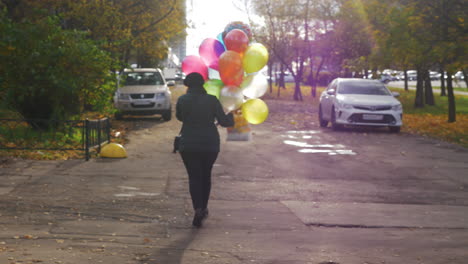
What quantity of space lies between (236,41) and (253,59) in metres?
0.32

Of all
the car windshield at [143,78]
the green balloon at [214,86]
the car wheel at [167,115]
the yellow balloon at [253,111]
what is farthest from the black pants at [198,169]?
the car windshield at [143,78]

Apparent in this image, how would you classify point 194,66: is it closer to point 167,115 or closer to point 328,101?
point 328,101

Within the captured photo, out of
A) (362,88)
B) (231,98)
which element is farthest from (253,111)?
(362,88)

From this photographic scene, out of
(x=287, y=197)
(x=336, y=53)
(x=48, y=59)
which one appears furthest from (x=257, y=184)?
(x=336, y=53)

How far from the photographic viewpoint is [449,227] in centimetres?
870

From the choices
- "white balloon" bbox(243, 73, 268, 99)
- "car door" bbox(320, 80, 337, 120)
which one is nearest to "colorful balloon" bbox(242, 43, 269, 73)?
"white balloon" bbox(243, 73, 268, 99)

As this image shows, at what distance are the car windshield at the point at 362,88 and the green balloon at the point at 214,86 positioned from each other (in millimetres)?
14947

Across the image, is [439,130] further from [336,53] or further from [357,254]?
[336,53]

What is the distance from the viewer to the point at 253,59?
8570mm

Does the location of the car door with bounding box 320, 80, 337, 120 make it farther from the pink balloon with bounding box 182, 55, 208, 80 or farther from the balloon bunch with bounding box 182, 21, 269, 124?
the pink balloon with bounding box 182, 55, 208, 80

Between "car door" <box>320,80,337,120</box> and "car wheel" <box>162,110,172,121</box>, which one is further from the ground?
"car door" <box>320,80,337,120</box>

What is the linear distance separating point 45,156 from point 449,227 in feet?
28.7

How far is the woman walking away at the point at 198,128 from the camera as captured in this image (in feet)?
26.3

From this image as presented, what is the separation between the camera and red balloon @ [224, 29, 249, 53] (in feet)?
28.4
